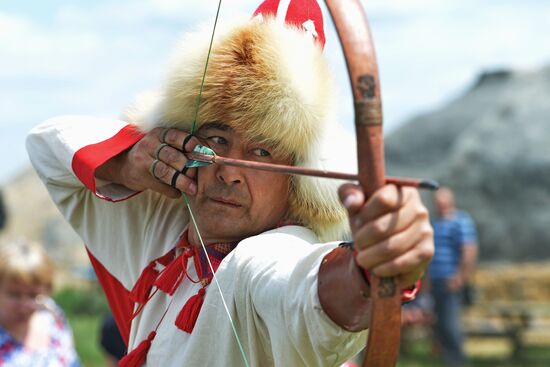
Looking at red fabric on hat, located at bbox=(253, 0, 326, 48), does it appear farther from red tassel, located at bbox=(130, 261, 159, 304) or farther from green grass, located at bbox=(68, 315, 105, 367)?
green grass, located at bbox=(68, 315, 105, 367)

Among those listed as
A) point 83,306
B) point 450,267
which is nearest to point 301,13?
point 450,267

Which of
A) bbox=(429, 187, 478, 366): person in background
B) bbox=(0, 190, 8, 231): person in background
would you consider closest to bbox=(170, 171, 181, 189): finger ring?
bbox=(429, 187, 478, 366): person in background

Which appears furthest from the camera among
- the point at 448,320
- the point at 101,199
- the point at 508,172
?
the point at 508,172

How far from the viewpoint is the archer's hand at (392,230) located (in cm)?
155

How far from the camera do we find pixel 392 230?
1550 millimetres

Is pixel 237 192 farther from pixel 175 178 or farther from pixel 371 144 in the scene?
pixel 371 144

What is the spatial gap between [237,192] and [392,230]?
716 mm

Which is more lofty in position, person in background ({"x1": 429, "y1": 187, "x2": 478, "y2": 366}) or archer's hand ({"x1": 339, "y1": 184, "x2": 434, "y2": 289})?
archer's hand ({"x1": 339, "y1": 184, "x2": 434, "y2": 289})

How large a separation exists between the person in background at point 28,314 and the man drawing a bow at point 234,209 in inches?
60.3

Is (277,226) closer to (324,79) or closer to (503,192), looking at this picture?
(324,79)

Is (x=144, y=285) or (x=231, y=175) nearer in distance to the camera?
(x=231, y=175)

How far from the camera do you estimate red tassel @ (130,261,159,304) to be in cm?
244

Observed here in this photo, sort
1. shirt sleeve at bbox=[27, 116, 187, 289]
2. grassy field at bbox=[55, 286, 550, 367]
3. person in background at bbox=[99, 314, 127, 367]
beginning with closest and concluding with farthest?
shirt sleeve at bbox=[27, 116, 187, 289]
person in background at bbox=[99, 314, 127, 367]
grassy field at bbox=[55, 286, 550, 367]

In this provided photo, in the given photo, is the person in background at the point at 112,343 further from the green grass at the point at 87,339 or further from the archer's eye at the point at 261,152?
the green grass at the point at 87,339
